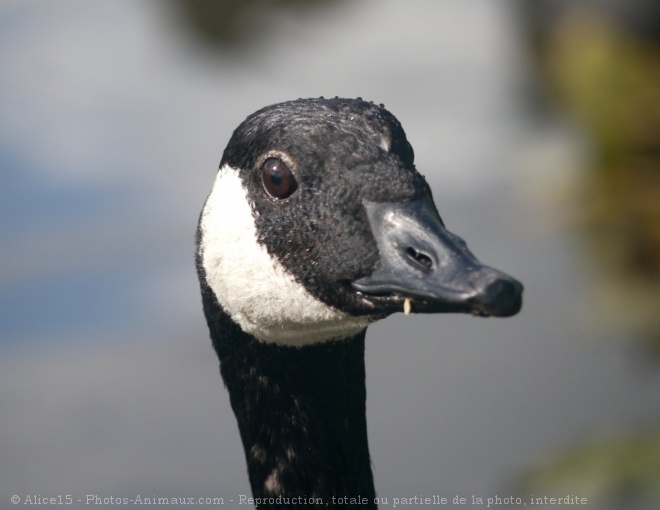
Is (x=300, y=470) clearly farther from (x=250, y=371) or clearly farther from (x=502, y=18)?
(x=502, y=18)

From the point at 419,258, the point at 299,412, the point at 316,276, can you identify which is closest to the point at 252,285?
the point at 316,276

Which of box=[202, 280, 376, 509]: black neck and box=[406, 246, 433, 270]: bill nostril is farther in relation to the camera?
box=[202, 280, 376, 509]: black neck

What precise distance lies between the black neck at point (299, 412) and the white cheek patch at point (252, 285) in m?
0.06

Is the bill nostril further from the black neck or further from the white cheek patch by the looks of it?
the black neck

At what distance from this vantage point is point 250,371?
3.10m

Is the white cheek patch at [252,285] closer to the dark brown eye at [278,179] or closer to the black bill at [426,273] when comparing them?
the dark brown eye at [278,179]

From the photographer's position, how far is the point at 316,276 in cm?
276

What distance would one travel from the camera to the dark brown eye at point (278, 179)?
284cm

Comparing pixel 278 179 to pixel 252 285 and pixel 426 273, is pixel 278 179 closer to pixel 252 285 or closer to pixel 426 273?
pixel 252 285

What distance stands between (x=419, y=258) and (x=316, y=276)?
35 centimetres

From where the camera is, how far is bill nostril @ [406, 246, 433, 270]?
2516 mm

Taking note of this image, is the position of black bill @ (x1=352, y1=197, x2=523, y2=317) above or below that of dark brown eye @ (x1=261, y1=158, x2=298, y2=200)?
below

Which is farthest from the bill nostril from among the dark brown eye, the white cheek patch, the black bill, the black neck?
the black neck

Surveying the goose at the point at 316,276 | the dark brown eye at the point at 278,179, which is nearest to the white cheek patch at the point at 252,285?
the goose at the point at 316,276
